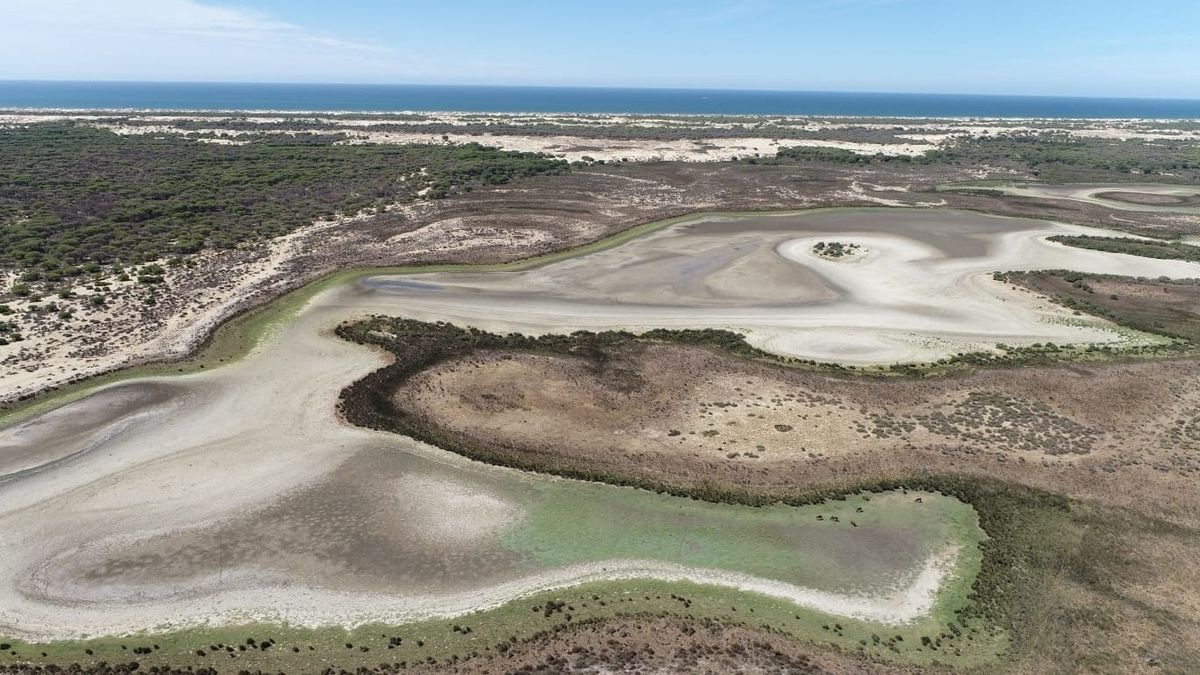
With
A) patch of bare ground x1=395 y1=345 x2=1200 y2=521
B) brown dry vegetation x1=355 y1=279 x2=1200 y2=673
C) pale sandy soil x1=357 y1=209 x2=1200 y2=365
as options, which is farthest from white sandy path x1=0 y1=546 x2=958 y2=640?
pale sandy soil x1=357 y1=209 x2=1200 y2=365

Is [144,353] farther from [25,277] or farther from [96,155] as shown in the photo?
[96,155]

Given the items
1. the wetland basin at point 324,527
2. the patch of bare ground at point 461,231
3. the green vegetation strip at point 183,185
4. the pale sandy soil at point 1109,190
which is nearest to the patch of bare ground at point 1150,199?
the pale sandy soil at point 1109,190

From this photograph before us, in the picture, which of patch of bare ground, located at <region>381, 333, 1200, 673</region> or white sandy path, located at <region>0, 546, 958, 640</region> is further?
patch of bare ground, located at <region>381, 333, 1200, 673</region>

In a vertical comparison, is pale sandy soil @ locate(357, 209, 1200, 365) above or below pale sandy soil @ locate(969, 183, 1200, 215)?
below

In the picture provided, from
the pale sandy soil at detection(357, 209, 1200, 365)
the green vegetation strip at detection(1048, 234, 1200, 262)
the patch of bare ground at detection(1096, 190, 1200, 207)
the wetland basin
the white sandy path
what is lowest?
the white sandy path

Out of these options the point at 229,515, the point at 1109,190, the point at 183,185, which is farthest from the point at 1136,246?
the point at 183,185

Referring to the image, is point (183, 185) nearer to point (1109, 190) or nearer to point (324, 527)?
point (324, 527)

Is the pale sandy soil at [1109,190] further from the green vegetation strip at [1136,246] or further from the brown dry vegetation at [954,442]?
the brown dry vegetation at [954,442]

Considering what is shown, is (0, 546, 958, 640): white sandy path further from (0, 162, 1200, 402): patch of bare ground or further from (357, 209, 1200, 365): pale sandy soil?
(357, 209, 1200, 365): pale sandy soil

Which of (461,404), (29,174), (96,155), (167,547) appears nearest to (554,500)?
(461,404)
